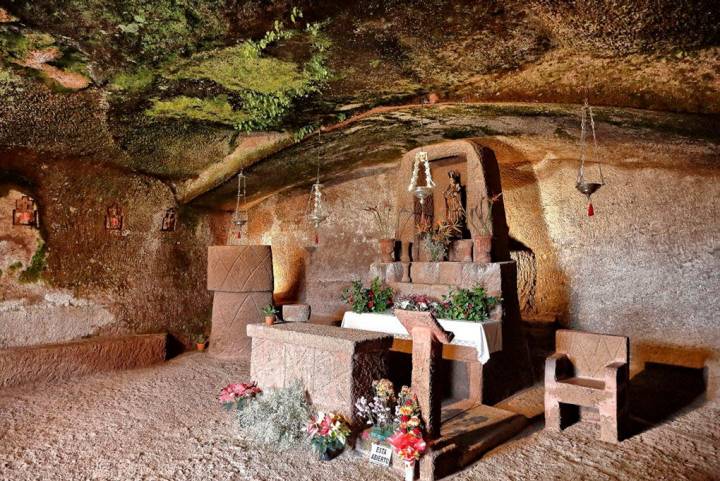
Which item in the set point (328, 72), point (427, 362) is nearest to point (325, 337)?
point (427, 362)

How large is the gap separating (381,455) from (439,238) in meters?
3.21

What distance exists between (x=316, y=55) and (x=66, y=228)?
4342 mm

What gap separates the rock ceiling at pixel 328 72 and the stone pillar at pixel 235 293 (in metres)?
1.55

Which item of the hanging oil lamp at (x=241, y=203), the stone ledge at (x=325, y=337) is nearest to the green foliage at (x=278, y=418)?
the stone ledge at (x=325, y=337)

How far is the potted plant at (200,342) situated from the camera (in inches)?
299

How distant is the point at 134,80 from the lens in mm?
4277

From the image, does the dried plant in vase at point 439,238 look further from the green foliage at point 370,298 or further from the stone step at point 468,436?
the stone step at point 468,436

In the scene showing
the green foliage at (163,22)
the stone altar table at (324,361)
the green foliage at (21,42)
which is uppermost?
the green foliage at (163,22)

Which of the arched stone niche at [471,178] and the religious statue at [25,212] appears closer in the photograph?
the religious statue at [25,212]

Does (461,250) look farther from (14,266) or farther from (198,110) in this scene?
(14,266)

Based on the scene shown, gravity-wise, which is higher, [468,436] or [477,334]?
[477,334]

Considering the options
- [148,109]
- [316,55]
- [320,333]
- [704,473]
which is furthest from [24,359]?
[704,473]

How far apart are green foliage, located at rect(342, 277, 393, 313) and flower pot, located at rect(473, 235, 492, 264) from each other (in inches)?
47.0

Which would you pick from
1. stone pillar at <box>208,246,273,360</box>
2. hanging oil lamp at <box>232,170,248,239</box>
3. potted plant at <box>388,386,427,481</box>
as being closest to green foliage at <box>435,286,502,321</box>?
potted plant at <box>388,386,427,481</box>
